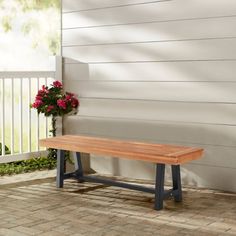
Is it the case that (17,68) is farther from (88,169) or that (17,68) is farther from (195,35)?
(195,35)

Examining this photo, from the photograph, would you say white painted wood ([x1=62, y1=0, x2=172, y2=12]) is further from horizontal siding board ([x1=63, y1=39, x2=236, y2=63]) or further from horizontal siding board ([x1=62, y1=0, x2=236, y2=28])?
horizontal siding board ([x1=63, y1=39, x2=236, y2=63])

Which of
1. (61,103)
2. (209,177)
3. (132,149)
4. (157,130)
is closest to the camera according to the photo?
(132,149)

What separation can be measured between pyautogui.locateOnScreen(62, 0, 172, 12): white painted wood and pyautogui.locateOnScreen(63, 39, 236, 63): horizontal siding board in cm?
40

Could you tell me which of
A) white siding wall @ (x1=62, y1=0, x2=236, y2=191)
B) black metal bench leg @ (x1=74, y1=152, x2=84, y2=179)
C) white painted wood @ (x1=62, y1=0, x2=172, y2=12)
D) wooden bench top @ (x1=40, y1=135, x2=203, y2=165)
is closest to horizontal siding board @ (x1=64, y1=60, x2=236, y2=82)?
white siding wall @ (x1=62, y1=0, x2=236, y2=191)

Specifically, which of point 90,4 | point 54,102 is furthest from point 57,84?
point 90,4

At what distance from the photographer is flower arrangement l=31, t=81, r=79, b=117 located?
492 centimetres

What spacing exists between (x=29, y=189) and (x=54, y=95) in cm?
103

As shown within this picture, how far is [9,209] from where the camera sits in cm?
379

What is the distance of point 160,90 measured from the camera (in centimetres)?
470

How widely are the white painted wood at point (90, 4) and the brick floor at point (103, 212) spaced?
1.80 m

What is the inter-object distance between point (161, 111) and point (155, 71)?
1.26 feet

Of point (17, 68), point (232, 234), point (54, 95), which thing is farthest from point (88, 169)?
point (17, 68)

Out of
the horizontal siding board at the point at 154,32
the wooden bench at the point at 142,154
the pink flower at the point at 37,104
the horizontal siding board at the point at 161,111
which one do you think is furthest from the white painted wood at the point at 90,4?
the wooden bench at the point at 142,154

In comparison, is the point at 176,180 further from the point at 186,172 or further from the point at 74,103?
the point at 74,103
